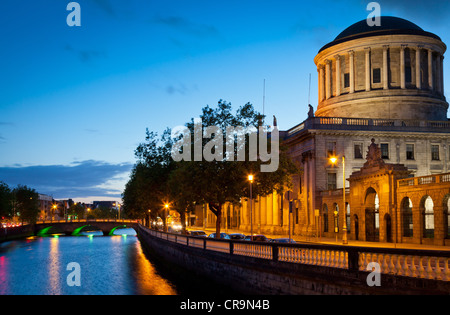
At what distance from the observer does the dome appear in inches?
3504

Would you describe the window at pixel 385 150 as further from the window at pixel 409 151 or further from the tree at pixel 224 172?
the tree at pixel 224 172

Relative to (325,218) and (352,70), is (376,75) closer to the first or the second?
(352,70)

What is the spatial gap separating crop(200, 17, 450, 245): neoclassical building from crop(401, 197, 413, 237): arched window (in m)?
0.10

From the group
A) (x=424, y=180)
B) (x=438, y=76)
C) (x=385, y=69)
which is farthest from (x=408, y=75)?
(x=424, y=180)

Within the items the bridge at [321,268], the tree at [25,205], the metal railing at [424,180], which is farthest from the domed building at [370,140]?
the tree at [25,205]

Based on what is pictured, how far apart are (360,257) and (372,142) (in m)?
41.4

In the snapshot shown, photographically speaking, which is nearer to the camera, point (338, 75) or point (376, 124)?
point (376, 124)

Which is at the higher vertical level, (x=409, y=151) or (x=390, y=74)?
(x=390, y=74)

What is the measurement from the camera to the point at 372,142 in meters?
56.8

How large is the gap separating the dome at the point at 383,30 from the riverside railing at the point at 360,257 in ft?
237

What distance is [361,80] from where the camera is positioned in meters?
91.4

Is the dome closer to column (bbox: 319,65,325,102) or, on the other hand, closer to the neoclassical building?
the neoclassical building
